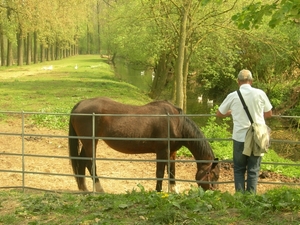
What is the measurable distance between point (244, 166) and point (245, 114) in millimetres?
793

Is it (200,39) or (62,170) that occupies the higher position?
(200,39)

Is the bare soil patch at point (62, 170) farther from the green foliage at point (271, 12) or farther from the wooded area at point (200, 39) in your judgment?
the wooded area at point (200, 39)

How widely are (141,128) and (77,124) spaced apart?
4.09 ft

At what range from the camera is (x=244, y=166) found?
636cm

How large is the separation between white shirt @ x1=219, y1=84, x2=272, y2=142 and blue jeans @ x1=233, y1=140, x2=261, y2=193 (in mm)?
160

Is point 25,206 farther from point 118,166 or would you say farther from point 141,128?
point 118,166

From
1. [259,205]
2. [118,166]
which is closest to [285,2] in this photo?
[259,205]

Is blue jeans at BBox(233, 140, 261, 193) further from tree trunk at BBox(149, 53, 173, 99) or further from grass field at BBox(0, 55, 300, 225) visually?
tree trunk at BBox(149, 53, 173, 99)

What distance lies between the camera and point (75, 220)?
4891 millimetres

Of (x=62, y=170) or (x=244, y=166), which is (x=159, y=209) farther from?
(x=62, y=170)

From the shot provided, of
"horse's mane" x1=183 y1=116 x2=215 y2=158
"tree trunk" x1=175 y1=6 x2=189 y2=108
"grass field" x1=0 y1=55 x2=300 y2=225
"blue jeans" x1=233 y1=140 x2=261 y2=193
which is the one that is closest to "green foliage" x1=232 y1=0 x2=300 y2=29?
Result: "blue jeans" x1=233 y1=140 x2=261 y2=193

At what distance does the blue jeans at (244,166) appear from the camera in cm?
621

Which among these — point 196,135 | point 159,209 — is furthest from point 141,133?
point 159,209

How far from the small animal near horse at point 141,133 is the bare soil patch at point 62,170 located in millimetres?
555
